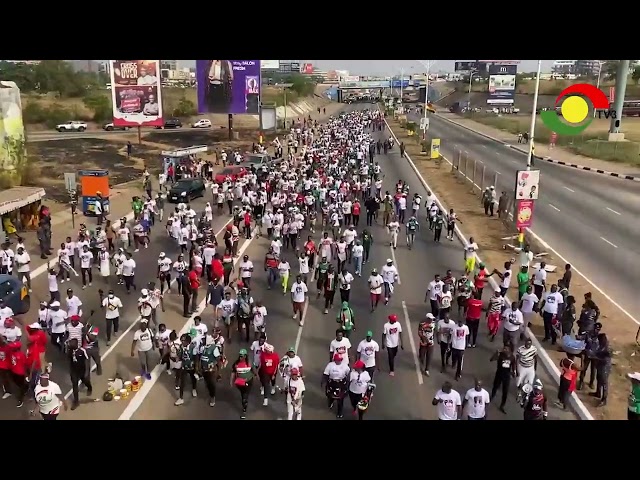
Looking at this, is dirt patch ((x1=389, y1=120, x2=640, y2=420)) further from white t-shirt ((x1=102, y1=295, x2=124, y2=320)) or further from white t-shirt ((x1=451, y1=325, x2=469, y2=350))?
white t-shirt ((x1=102, y1=295, x2=124, y2=320))

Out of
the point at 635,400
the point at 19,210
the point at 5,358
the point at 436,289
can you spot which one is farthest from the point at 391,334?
the point at 19,210

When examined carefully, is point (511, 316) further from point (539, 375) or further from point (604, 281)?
point (604, 281)

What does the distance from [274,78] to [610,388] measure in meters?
155

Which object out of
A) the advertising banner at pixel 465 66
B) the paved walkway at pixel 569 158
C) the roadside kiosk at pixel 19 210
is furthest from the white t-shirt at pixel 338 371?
the advertising banner at pixel 465 66

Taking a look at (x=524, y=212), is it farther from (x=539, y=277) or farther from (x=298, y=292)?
(x=298, y=292)

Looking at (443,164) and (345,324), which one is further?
(443,164)

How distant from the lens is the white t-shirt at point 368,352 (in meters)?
10.5

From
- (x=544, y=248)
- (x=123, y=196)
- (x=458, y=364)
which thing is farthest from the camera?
(x=123, y=196)

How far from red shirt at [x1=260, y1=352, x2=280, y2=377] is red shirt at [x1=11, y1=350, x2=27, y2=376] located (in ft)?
13.9

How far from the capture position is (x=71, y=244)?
55.0ft

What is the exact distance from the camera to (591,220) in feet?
87.0

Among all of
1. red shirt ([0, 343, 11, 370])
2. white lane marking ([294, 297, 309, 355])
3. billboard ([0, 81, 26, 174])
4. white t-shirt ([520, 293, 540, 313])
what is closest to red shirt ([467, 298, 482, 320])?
white t-shirt ([520, 293, 540, 313])
